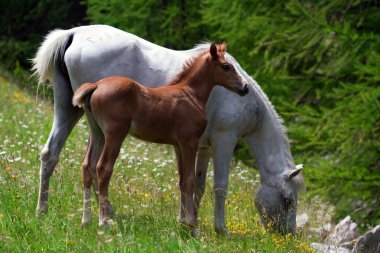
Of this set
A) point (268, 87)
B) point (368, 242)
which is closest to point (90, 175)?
point (368, 242)

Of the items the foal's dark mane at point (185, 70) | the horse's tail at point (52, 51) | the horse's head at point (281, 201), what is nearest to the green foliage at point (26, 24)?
the horse's tail at point (52, 51)

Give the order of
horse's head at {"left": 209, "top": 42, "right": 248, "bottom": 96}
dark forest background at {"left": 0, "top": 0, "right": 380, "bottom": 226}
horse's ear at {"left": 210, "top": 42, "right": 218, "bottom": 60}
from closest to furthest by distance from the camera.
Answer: horse's ear at {"left": 210, "top": 42, "right": 218, "bottom": 60}, horse's head at {"left": 209, "top": 42, "right": 248, "bottom": 96}, dark forest background at {"left": 0, "top": 0, "right": 380, "bottom": 226}

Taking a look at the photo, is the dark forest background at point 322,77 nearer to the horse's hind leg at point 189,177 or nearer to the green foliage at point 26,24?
the green foliage at point 26,24

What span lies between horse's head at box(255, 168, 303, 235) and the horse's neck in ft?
0.27

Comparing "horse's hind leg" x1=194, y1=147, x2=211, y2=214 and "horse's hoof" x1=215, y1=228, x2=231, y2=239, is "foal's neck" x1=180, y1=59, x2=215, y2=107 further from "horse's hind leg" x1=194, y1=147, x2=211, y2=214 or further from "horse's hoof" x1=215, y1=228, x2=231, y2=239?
"horse's hoof" x1=215, y1=228, x2=231, y2=239

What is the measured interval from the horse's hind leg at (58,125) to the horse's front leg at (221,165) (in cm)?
136

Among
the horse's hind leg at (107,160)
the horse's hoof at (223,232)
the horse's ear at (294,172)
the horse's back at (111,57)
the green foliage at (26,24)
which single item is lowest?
the green foliage at (26,24)

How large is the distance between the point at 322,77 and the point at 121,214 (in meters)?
6.83

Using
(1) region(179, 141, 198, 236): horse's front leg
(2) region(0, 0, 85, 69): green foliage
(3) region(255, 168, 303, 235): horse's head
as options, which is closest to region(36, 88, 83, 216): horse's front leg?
(1) region(179, 141, 198, 236): horse's front leg

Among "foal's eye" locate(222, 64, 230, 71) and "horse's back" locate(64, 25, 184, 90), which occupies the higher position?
"foal's eye" locate(222, 64, 230, 71)

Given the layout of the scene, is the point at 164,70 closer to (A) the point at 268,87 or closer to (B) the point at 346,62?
(B) the point at 346,62

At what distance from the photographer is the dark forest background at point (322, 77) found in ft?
35.4

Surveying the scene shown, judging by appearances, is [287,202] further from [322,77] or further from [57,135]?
[322,77]

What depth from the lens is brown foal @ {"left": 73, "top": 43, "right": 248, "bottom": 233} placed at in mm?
5832
